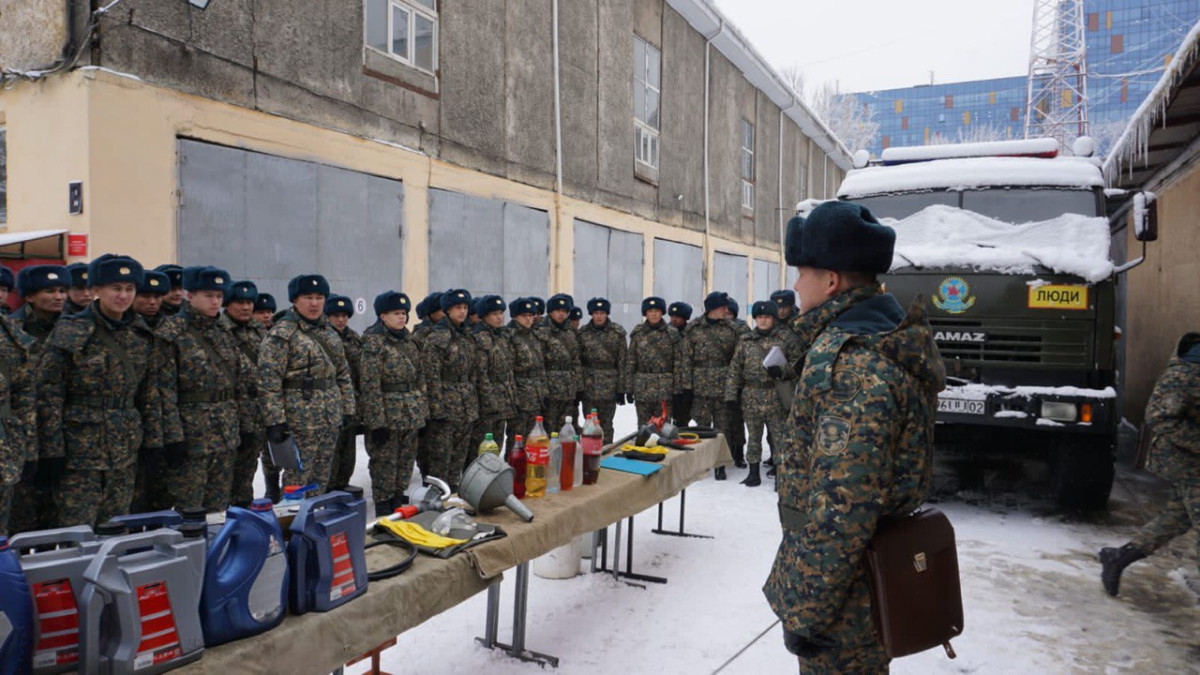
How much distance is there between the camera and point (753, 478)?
7562 mm

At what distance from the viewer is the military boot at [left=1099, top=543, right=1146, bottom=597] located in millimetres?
4566

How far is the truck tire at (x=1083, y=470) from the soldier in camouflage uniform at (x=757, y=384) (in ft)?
8.10

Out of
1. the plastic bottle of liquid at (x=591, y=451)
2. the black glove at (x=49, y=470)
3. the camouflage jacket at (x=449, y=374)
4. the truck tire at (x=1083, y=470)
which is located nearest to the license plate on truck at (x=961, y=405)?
the truck tire at (x=1083, y=470)

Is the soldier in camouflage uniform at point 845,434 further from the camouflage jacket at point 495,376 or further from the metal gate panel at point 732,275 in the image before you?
the metal gate panel at point 732,275

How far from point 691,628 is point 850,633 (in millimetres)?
2315

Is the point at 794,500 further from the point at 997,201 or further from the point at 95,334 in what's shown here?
the point at 997,201

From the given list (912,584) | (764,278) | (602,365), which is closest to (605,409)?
(602,365)

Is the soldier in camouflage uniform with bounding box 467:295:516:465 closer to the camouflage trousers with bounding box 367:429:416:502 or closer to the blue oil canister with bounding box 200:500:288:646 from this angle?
the camouflage trousers with bounding box 367:429:416:502

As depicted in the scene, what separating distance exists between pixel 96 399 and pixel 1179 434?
623cm

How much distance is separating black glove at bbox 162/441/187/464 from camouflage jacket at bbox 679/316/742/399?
5.17 metres

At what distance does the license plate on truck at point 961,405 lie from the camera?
580 cm

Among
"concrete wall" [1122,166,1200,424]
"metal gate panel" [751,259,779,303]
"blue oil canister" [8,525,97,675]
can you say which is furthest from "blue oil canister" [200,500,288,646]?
"metal gate panel" [751,259,779,303]

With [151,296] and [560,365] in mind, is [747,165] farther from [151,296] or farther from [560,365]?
[151,296]

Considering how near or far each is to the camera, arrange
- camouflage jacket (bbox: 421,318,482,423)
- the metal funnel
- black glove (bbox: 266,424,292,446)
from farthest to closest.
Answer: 1. camouflage jacket (bbox: 421,318,482,423)
2. black glove (bbox: 266,424,292,446)
3. the metal funnel
